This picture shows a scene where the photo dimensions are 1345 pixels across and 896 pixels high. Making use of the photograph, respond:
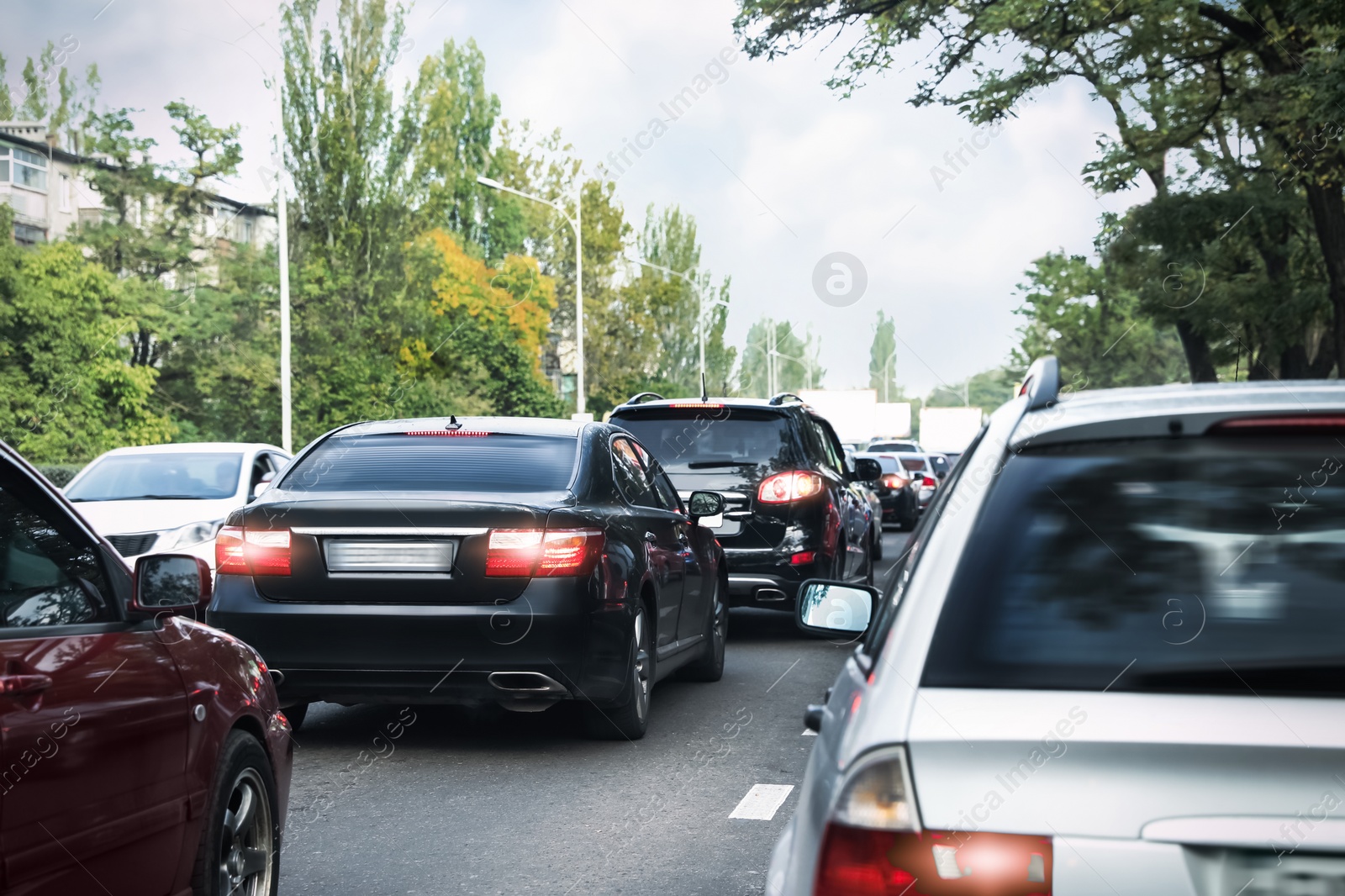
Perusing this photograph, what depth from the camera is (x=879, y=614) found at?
3.21 m

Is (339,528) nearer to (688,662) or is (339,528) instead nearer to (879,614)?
(688,662)

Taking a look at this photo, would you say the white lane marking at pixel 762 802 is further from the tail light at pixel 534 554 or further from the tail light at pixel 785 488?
the tail light at pixel 785 488

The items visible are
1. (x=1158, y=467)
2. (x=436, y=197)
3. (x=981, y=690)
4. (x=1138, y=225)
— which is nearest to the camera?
(x=981, y=690)

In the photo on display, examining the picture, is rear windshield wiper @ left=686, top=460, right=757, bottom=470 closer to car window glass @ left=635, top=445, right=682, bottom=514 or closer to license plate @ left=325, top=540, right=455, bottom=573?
car window glass @ left=635, top=445, right=682, bottom=514

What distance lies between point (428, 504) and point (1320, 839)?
5508 mm

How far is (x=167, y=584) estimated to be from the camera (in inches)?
150

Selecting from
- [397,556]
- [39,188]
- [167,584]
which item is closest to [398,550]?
[397,556]

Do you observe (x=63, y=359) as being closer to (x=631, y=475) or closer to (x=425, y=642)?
(x=631, y=475)

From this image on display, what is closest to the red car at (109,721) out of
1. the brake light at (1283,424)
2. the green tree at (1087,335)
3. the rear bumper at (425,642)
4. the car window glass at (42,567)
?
the car window glass at (42,567)

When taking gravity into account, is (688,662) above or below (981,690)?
below

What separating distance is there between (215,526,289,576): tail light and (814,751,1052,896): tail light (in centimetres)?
536

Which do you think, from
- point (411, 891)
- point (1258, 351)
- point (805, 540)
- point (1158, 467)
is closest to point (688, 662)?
point (805, 540)

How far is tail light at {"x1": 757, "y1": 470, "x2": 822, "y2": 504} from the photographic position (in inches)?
468

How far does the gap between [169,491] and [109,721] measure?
38.1 feet
